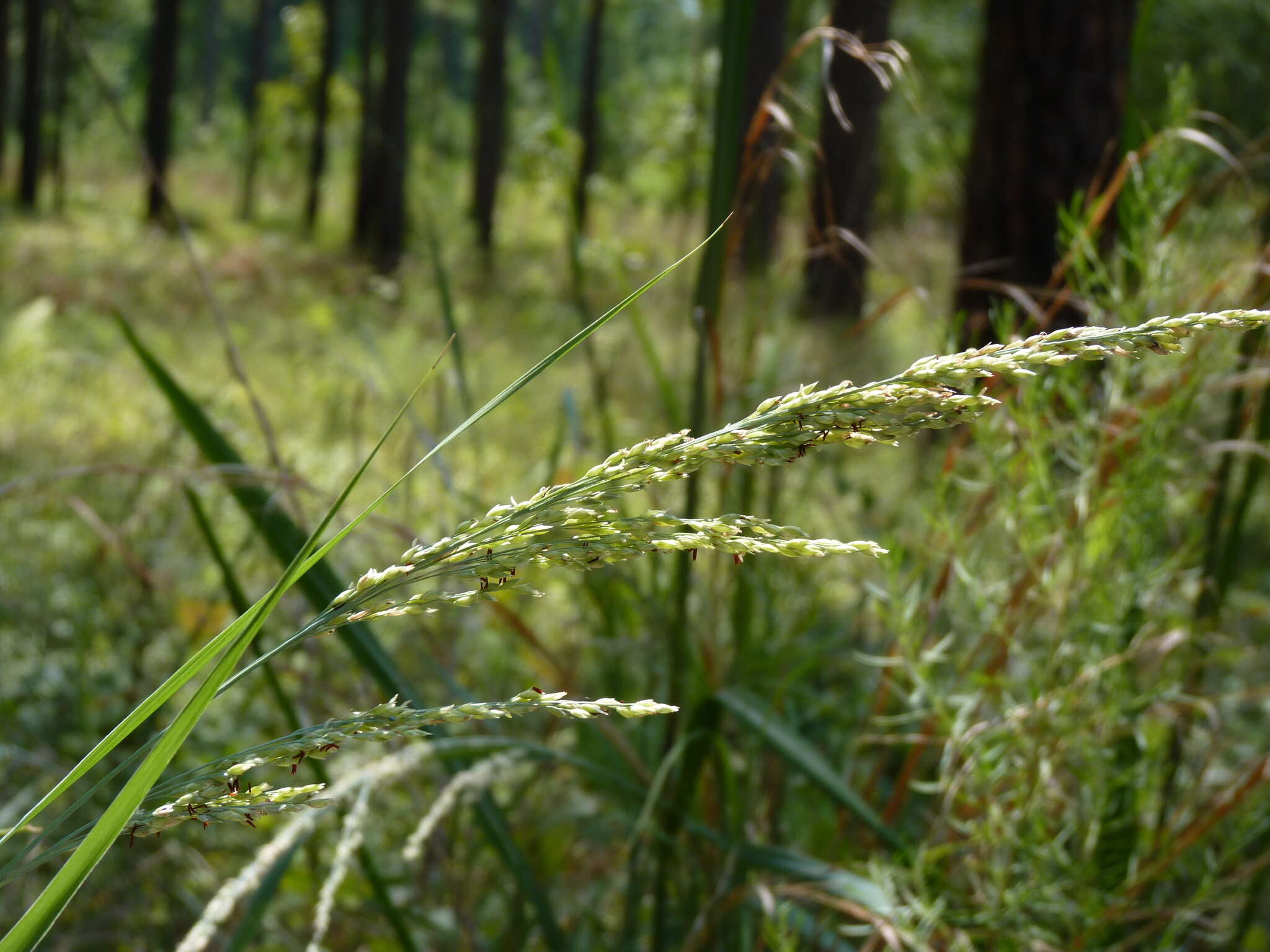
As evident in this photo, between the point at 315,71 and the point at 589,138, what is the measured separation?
5.66 metres

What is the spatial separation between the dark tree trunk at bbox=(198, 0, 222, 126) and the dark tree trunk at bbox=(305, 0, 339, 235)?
64.7 feet

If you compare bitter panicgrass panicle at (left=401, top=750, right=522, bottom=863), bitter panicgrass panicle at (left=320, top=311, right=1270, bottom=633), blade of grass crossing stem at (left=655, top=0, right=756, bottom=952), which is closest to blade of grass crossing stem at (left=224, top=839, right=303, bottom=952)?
bitter panicgrass panicle at (left=401, top=750, right=522, bottom=863)

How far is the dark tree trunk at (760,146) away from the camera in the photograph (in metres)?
1.26

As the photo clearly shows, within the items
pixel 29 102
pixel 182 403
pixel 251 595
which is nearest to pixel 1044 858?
pixel 182 403

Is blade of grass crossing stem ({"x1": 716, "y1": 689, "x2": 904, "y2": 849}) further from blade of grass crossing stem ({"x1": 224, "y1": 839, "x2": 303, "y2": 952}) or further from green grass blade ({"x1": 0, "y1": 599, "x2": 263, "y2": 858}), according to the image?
green grass blade ({"x1": 0, "y1": 599, "x2": 263, "y2": 858})

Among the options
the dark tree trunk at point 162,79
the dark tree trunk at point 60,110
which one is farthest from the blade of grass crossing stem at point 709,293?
the dark tree trunk at point 60,110

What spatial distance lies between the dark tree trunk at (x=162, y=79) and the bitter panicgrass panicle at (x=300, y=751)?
15.0 meters

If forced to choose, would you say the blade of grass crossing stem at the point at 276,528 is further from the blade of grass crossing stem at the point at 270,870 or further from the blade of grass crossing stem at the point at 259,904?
the blade of grass crossing stem at the point at 259,904

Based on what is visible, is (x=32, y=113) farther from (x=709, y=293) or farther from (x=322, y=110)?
(x=709, y=293)

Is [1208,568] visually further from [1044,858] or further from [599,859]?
[599,859]

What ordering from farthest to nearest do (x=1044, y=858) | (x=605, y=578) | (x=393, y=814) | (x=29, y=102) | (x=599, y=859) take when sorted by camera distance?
(x=29, y=102) < (x=393, y=814) < (x=599, y=859) < (x=605, y=578) < (x=1044, y=858)

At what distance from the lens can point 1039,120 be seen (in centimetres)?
363

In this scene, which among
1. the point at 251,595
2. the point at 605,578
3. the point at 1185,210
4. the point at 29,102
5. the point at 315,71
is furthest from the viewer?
the point at 315,71

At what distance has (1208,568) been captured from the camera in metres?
1.29
